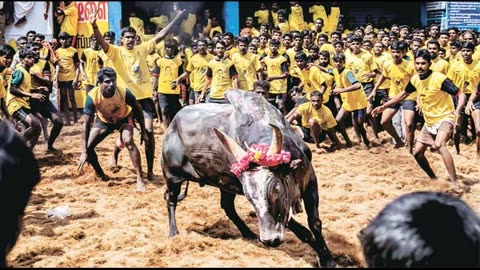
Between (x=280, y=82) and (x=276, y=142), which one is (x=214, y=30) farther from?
(x=276, y=142)

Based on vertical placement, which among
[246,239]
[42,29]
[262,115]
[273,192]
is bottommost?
[246,239]

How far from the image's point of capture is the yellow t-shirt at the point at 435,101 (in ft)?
26.7

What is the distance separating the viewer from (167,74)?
39.6 feet

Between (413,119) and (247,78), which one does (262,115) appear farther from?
(247,78)

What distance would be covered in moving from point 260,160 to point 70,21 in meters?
11.1

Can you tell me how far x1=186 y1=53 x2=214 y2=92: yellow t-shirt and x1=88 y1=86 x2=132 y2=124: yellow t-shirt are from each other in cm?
385

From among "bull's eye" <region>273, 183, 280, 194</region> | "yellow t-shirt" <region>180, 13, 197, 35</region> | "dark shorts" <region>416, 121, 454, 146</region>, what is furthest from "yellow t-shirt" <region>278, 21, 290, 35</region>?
"bull's eye" <region>273, 183, 280, 194</region>

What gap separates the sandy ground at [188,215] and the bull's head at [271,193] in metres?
0.66

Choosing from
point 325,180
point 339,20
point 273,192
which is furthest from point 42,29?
point 273,192

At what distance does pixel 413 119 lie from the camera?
988cm

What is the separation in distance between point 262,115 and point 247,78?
6.82 metres

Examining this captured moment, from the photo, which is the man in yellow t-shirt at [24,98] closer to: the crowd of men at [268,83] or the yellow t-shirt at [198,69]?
the crowd of men at [268,83]

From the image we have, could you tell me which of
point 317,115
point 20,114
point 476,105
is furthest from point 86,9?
point 476,105

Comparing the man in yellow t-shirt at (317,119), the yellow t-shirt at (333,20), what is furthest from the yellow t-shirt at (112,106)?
the yellow t-shirt at (333,20)
